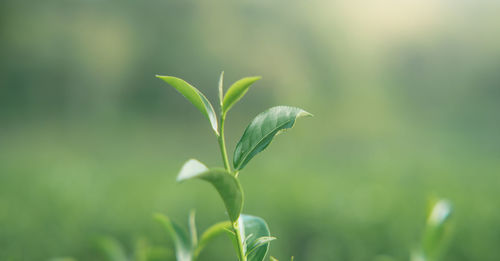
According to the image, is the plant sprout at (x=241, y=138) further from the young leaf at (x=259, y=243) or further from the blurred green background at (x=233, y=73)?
the blurred green background at (x=233, y=73)

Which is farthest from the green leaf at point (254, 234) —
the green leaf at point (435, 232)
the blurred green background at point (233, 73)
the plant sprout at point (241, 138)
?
the blurred green background at point (233, 73)

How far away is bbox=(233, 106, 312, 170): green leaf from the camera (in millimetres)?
264

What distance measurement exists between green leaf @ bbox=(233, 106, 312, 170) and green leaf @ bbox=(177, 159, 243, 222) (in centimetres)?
3

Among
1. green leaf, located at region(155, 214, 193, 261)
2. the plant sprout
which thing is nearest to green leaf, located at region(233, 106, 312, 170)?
the plant sprout

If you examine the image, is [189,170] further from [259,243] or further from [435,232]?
[435,232]

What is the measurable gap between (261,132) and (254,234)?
0.28 ft

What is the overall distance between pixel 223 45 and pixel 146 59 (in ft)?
4.41

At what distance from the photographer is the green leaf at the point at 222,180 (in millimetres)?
190

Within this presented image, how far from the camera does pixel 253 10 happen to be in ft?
22.9

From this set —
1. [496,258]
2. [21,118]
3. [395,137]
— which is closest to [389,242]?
[496,258]

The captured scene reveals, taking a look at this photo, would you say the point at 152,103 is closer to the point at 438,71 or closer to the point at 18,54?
the point at 18,54

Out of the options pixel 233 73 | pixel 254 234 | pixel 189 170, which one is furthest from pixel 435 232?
pixel 233 73

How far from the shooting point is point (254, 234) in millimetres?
306

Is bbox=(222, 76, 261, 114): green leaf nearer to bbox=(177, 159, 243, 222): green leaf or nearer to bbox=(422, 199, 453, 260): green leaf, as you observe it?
bbox=(177, 159, 243, 222): green leaf
